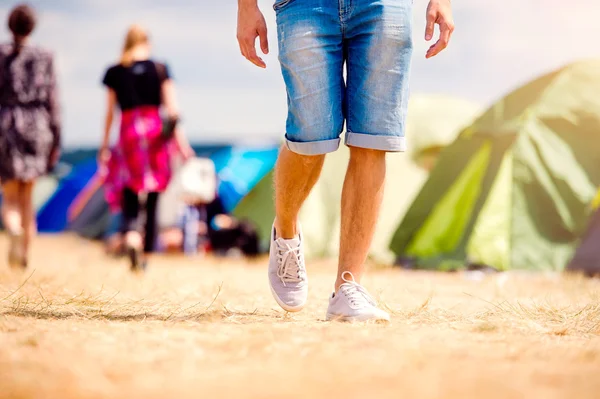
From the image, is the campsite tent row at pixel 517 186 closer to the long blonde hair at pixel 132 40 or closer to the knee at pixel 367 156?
the long blonde hair at pixel 132 40

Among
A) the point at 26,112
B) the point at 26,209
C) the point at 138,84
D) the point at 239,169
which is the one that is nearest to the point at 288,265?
the point at 138,84

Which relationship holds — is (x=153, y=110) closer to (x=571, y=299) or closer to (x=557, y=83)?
(x=571, y=299)

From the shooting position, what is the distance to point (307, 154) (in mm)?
2781

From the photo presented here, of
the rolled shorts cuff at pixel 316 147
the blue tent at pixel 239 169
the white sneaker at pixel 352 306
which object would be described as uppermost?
the rolled shorts cuff at pixel 316 147

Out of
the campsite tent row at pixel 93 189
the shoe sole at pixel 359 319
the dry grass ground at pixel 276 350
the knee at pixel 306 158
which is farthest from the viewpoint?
the campsite tent row at pixel 93 189

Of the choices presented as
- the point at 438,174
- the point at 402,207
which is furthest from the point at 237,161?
the point at 438,174

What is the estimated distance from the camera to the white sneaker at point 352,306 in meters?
2.66

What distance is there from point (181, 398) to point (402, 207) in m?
7.01

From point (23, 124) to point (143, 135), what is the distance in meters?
0.84

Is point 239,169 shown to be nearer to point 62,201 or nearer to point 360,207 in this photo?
point 62,201

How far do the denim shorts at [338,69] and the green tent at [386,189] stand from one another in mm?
5075

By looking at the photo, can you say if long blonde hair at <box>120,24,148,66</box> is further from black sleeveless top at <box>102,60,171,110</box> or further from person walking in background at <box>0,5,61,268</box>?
person walking in background at <box>0,5,61,268</box>

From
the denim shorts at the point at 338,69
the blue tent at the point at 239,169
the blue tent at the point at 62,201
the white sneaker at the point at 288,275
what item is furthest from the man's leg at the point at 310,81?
the blue tent at the point at 62,201

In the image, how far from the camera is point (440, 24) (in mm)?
2826
